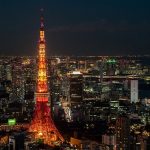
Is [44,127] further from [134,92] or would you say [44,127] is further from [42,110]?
[134,92]

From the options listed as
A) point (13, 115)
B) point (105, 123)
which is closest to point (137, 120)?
point (105, 123)

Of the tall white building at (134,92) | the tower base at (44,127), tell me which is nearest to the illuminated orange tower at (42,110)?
the tower base at (44,127)

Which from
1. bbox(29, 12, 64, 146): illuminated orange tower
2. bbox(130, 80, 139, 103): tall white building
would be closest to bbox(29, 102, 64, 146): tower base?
bbox(29, 12, 64, 146): illuminated orange tower

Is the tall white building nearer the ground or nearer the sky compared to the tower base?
nearer the sky

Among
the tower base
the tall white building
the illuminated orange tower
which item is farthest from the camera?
the tall white building

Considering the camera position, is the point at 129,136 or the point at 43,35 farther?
the point at 43,35

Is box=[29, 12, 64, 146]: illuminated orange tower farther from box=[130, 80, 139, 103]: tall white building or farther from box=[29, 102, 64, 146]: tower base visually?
box=[130, 80, 139, 103]: tall white building

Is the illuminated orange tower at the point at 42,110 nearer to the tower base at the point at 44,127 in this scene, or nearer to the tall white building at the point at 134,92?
the tower base at the point at 44,127

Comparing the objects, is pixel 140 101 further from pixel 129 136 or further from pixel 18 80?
pixel 129 136

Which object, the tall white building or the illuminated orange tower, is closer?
the illuminated orange tower

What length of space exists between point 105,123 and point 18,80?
Answer: 21.5 ft

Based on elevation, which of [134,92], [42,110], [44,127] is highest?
[134,92]

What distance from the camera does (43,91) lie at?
42.1 feet

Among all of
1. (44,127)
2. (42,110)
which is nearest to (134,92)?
(42,110)
